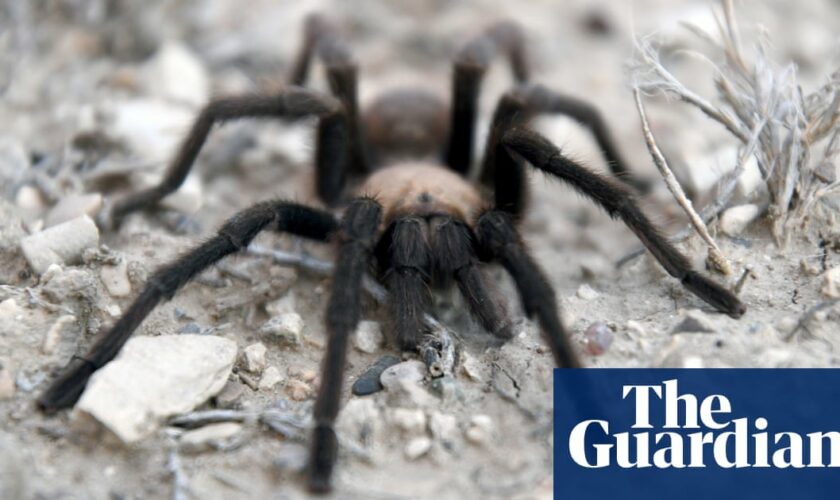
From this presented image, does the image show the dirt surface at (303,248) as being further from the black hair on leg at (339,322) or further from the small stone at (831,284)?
the black hair on leg at (339,322)

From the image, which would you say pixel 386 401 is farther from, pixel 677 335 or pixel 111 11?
pixel 111 11

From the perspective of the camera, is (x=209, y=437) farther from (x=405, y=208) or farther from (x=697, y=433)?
(x=697, y=433)

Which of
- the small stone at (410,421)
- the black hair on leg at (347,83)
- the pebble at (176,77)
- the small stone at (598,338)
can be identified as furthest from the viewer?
the pebble at (176,77)

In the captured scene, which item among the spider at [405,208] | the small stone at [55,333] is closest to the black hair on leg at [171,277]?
the spider at [405,208]

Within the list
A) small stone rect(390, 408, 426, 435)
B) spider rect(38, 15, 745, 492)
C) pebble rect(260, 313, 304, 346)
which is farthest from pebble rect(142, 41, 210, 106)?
small stone rect(390, 408, 426, 435)

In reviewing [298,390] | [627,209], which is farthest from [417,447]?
[627,209]

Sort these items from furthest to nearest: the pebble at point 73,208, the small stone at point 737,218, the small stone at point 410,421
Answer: the pebble at point 73,208, the small stone at point 737,218, the small stone at point 410,421

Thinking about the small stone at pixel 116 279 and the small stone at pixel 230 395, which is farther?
the small stone at pixel 116 279

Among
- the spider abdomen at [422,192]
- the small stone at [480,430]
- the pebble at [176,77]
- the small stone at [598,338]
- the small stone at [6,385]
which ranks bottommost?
the small stone at [480,430]

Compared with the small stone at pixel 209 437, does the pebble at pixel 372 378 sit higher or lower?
higher
